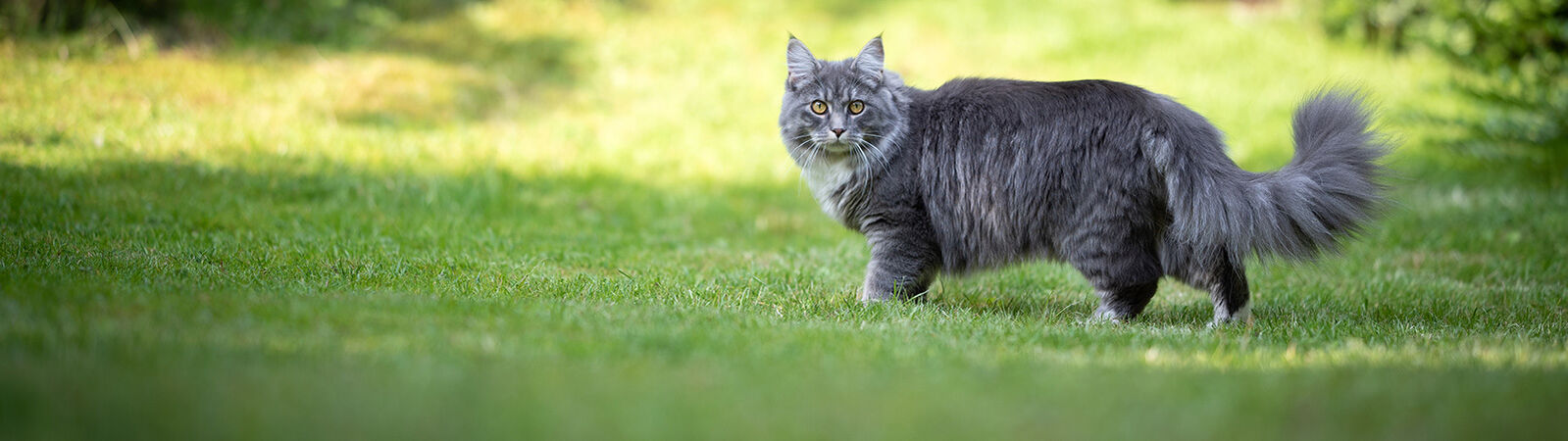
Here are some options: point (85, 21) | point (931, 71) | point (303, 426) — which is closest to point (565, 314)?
point (303, 426)

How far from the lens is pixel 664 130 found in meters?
9.76

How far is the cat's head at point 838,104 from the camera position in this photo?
481 cm

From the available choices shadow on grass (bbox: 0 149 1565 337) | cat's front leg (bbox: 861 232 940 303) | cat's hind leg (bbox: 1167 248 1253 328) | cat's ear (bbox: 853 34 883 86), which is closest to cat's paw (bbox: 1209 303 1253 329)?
cat's hind leg (bbox: 1167 248 1253 328)

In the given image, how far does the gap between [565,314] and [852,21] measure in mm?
10231

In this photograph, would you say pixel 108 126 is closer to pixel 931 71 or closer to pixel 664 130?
pixel 664 130

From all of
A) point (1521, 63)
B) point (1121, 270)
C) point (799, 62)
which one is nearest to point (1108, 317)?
point (1121, 270)

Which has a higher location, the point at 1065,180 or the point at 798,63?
the point at 798,63

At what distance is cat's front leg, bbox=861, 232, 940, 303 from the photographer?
486 centimetres

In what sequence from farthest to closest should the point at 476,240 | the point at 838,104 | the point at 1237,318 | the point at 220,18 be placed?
the point at 220,18, the point at 476,240, the point at 838,104, the point at 1237,318

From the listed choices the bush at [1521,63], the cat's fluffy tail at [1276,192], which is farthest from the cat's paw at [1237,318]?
the bush at [1521,63]

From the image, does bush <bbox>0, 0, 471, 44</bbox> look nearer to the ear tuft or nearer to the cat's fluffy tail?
the ear tuft

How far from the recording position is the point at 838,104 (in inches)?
190

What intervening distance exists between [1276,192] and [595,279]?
294 centimetres

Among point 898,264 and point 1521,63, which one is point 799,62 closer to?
point 898,264
